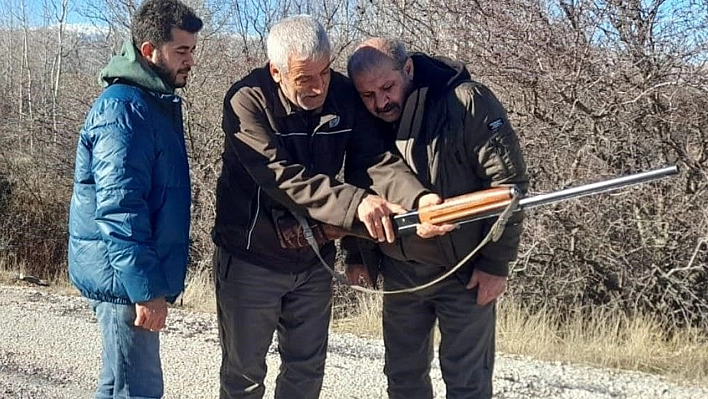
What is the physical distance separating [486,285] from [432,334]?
0.40 metres

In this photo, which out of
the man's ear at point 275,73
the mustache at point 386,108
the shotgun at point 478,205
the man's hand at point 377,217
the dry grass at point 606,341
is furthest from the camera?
the dry grass at point 606,341

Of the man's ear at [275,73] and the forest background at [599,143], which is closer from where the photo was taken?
the man's ear at [275,73]

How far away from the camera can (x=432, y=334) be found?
3.71 meters

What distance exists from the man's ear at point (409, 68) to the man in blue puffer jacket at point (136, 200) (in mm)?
870

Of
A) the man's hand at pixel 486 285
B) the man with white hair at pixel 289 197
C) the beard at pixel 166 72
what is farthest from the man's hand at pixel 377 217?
the beard at pixel 166 72

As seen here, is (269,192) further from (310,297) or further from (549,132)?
(549,132)

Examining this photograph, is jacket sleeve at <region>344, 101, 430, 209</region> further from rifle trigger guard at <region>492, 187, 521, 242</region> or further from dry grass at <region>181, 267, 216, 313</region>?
dry grass at <region>181, 267, 216, 313</region>

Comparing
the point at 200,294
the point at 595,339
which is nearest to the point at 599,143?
the point at 595,339

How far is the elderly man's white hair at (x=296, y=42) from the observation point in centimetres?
317

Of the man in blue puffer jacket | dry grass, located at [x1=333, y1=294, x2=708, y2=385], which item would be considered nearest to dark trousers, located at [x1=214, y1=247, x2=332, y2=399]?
the man in blue puffer jacket

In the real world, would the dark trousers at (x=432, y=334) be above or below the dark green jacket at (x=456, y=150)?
below

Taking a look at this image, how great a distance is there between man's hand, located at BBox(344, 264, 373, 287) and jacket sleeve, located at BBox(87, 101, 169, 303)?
1.00 meters

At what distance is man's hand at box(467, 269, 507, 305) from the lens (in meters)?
3.46

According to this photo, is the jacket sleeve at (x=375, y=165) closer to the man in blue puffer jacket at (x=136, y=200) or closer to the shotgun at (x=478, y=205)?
the shotgun at (x=478, y=205)
